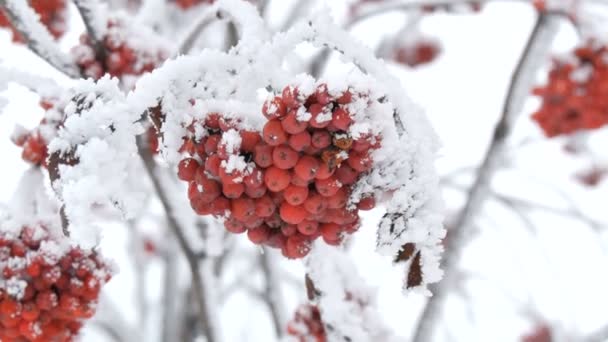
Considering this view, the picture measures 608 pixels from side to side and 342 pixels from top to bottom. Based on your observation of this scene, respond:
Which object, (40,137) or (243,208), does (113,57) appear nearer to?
(40,137)

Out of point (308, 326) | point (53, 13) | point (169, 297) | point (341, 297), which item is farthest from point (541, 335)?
point (53, 13)

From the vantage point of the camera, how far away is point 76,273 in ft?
2.75

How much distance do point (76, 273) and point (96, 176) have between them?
12.0 inches

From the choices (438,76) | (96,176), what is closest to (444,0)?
(96,176)

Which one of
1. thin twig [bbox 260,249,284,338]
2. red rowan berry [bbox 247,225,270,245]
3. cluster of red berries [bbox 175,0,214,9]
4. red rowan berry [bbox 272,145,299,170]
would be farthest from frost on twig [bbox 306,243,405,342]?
cluster of red berries [bbox 175,0,214,9]

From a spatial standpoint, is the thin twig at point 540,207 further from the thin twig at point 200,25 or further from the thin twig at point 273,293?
the thin twig at point 200,25

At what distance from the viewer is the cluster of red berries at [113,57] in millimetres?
976

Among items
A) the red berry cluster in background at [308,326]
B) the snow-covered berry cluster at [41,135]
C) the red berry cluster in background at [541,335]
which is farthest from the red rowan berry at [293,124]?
the red berry cluster in background at [541,335]

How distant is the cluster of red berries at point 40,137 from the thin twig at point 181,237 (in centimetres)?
13

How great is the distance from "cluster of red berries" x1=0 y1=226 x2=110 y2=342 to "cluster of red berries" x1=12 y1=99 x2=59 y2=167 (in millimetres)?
110

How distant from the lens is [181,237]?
114 cm

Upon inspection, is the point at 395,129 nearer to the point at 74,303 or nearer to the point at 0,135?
the point at 74,303

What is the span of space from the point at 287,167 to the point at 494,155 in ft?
2.82

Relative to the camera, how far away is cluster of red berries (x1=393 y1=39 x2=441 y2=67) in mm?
2395
